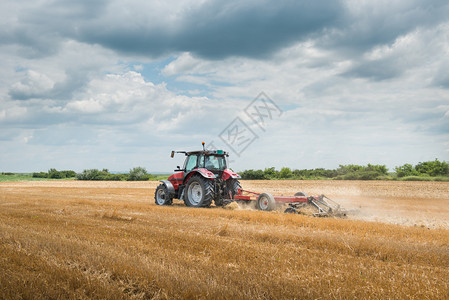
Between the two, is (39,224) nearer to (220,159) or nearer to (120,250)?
(120,250)

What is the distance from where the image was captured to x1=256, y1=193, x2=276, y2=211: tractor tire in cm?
1170

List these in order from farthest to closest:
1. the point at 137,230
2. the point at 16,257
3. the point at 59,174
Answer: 1. the point at 59,174
2. the point at 137,230
3. the point at 16,257

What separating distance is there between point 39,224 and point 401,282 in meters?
7.67

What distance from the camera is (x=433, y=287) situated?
4246mm

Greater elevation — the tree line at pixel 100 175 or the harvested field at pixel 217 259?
the tree line at pixel 100 175

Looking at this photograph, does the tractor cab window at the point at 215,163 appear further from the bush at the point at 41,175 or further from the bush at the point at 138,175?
the bush at the point at 41,175

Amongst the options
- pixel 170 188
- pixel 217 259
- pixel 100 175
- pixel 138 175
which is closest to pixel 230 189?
pixel 170 188

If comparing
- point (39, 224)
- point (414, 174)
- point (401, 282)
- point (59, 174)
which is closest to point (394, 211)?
point (401, 282)

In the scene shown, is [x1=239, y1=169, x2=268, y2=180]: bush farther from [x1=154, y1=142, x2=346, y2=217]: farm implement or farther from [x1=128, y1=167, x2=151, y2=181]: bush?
[x1=154, y1=142, x2=346, y2=217]: farm implement

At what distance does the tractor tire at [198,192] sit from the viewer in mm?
13031

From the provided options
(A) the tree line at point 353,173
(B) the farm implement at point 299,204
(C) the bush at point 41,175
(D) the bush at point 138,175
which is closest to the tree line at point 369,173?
(A) the tree line at point 353,173

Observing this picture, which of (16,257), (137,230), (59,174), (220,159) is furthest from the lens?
(59,174)

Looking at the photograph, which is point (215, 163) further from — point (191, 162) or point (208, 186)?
point (208, 186)

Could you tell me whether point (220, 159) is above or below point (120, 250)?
above
